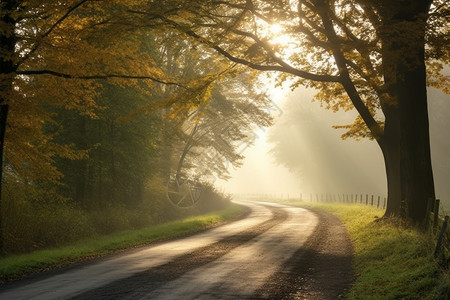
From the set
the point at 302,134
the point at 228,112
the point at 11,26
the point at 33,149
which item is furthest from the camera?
the point at 302,134

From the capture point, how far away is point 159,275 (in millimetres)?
10547

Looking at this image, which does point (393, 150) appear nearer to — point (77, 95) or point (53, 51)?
point (77, 95)

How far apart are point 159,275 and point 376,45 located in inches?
438

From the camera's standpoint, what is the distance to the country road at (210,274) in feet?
28.9

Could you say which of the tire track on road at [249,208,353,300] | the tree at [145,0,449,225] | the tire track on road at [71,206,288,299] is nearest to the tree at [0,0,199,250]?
the tree at [145,0,449,225]

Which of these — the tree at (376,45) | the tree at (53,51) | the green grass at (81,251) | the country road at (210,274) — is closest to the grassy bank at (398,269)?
the country road at (210,274)

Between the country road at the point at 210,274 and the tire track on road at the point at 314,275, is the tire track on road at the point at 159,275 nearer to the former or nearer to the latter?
the country road at the point at 210,274

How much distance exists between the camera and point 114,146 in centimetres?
2238

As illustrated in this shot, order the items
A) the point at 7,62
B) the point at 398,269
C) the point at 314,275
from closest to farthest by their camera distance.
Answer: the point at 398,269, the point at 314,275, the point at 7,62

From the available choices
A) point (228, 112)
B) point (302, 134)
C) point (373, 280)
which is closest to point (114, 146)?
point (228, 112)

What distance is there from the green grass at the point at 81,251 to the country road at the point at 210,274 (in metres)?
0.97

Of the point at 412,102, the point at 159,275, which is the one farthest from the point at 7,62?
the point at 412,102

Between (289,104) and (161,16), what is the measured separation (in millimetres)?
60481

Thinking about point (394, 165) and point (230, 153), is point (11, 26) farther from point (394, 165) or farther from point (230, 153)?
point (230, 153)
